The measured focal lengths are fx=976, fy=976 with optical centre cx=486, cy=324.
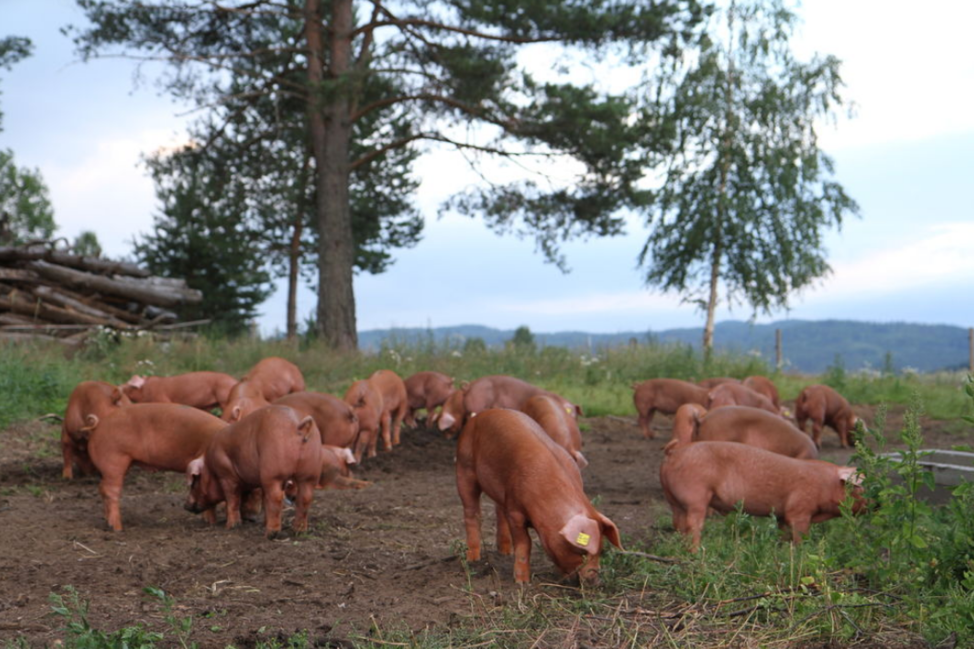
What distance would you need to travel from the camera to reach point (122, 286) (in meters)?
19.2

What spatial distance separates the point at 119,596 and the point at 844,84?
3205 cm

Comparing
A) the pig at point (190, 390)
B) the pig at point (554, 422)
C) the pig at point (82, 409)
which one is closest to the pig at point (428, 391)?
the pig at point (190, 390)

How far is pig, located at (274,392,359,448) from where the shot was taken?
852 centimetres

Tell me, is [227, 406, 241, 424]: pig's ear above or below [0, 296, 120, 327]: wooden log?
below

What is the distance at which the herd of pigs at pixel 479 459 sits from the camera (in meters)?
4.57

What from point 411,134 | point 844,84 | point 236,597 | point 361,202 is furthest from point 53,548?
point 844,84

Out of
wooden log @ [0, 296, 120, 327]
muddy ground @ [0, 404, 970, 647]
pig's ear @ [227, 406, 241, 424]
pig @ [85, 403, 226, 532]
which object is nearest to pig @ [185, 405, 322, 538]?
muddy ground @ [0, 404, 970, 647]

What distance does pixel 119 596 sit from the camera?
14.7 ft

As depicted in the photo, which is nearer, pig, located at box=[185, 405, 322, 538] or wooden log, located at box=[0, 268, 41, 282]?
pig, located at box=[185, 405, 322, 538]

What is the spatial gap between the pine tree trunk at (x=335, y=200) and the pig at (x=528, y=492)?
14202 mm

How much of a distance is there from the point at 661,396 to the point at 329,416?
521 centimetres

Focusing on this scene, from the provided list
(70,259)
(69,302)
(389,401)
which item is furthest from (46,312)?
(389,401)

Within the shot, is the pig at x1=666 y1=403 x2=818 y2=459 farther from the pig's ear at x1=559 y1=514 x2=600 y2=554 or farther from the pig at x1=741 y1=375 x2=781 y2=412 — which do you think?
the pig at x1=741 y1=375 x2=781 y2=412

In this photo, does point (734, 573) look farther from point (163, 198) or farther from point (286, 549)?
point (163, 198)
